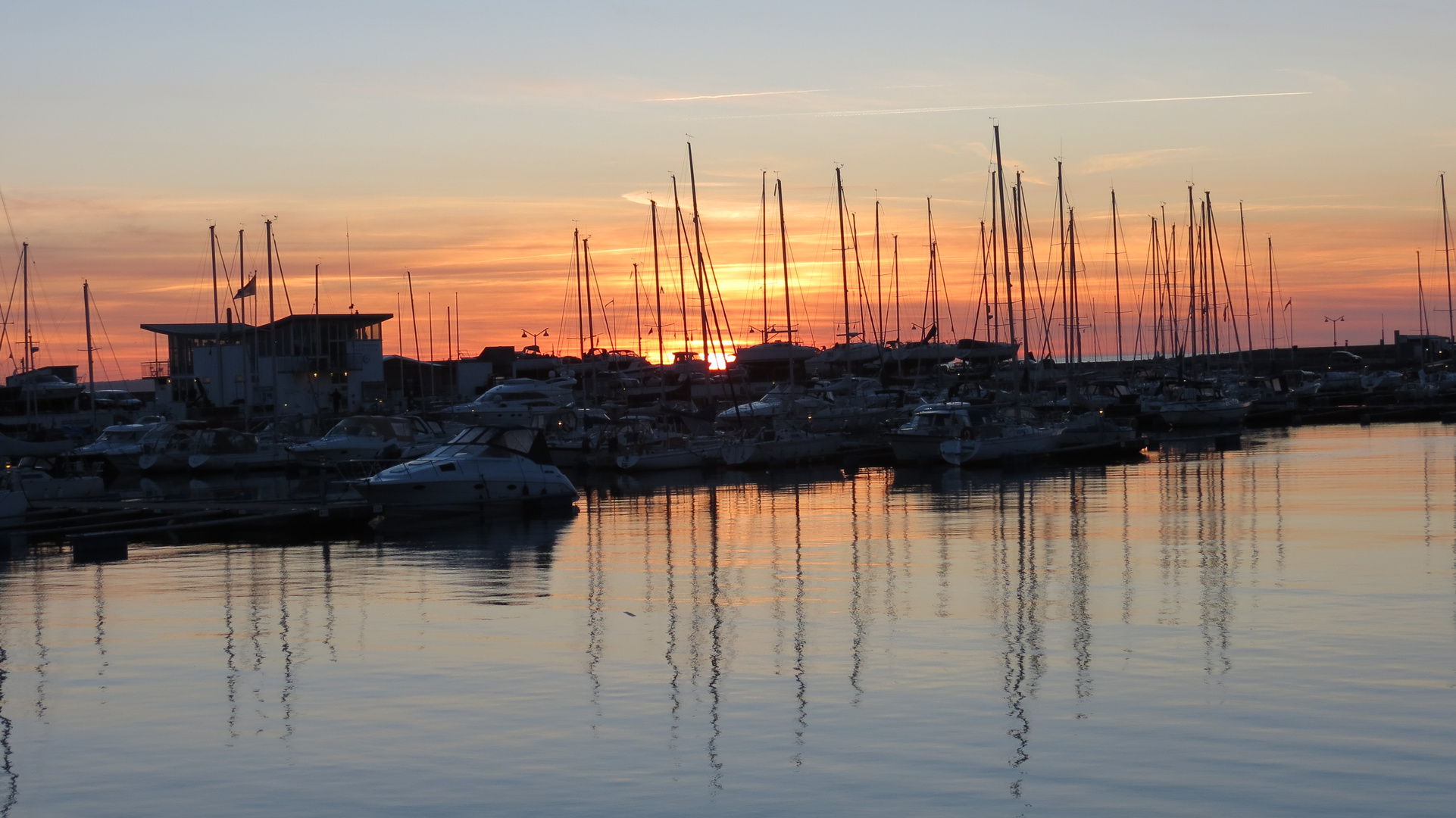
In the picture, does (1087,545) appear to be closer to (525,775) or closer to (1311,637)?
(1311,637)

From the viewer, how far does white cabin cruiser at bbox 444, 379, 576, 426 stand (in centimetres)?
7275

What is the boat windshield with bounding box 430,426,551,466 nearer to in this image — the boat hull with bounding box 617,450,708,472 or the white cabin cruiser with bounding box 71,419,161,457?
the boat hull with bounding box 617,450,708,472

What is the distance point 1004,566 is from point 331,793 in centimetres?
1675

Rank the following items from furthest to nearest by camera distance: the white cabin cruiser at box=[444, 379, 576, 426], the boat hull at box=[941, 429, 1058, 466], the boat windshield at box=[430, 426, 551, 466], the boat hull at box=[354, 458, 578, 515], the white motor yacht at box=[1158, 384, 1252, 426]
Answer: the white motor yacht at box=[1158, 384, 1252, 426] < the white cabin cruiser at box=[444, 379, 576, 426] < the boat hull at box=[941, 429, 1058, 466] < the boat windshield at box=[430, 426, 551, 466] < the boat hull at box=[354, 458, 578, 515]

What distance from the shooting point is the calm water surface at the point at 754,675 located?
12.9 m

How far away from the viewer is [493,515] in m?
40.0

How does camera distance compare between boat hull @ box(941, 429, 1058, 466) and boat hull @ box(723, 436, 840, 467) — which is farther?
boat hull @ box(723, 436, 840, 467)

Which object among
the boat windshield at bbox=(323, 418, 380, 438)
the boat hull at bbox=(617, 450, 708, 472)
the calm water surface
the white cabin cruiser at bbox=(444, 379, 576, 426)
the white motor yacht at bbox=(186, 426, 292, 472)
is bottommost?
the calm water surface

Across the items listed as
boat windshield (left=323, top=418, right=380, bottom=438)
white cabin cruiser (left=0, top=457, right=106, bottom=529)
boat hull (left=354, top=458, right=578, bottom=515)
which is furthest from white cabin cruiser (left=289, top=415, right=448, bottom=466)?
boat hull (left=354, top=458, right=578, bottom=515)

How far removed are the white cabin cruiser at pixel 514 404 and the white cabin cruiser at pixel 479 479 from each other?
90.5 ft

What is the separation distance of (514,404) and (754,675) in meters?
60.3

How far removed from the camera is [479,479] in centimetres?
3941

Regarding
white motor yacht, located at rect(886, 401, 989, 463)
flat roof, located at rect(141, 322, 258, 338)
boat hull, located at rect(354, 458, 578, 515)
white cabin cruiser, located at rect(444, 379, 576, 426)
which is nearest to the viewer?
boat hull, located at rect(354, 458, 578, 515)

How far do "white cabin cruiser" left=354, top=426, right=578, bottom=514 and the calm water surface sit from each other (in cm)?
476
